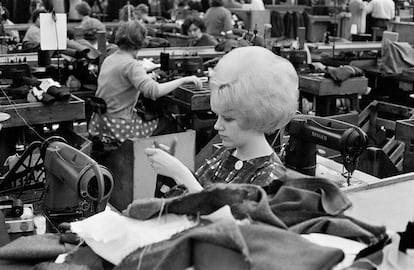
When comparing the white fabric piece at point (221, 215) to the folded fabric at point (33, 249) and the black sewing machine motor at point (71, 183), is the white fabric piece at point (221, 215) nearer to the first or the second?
the folded fabric at point (33, 249)

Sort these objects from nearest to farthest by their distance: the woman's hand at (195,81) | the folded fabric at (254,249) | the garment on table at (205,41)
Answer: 1. the folded fabric at (254,249)
2. the woman's hand at (195,81)
3. the garment on table at (205,41)

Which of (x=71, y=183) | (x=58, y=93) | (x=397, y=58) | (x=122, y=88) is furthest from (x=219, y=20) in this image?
(x=71, y=183)

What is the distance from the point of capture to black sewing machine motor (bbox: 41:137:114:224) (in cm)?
167

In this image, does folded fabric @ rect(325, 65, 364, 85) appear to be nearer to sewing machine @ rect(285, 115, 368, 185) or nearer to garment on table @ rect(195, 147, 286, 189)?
sewing machine @ rect(285, 115, 368, 185)

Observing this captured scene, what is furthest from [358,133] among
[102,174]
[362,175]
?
[102,174]

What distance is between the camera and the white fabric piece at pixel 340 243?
90cm

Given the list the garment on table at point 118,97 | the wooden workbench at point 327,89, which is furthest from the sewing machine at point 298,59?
the garment on table at point 118,97

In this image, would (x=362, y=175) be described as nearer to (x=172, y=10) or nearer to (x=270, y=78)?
(x=270, y=78)

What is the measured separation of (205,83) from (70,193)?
223cm

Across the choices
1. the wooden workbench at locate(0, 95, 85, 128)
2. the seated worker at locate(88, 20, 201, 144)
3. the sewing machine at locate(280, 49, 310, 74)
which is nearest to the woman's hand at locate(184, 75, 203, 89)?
the seated worker at locate(88, 20, 201, 144)

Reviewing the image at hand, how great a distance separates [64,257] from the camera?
103 centimetres

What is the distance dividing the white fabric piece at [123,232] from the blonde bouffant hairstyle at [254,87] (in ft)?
1.92

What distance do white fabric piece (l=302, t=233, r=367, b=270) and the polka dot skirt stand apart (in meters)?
3.03

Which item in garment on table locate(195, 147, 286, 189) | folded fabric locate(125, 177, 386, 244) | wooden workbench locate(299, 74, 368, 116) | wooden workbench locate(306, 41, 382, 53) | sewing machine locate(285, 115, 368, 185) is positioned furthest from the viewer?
wooden workbench locate(306, 41, 382, 53)
